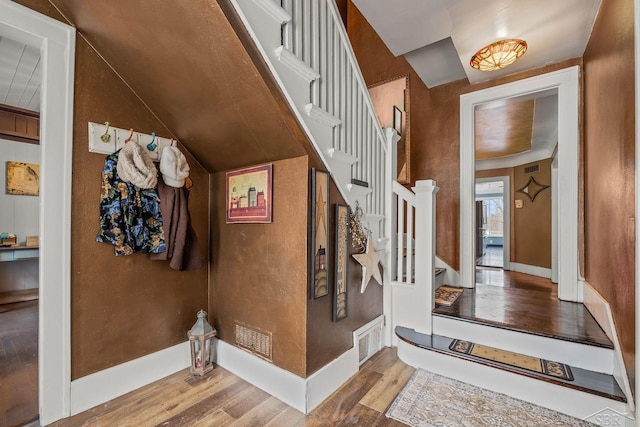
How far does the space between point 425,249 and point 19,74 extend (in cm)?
390

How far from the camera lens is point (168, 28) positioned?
51.1 inches

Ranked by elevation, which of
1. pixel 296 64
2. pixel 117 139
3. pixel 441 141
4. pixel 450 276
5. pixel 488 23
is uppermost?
pixel 488 23

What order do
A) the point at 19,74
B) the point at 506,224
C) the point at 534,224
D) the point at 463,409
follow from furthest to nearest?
the point at 506,224
the point at 534,224
the point at 19,74
the point at 463,409

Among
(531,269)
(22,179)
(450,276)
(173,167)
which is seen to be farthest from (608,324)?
(22,179)

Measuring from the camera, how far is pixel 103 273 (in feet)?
5.63

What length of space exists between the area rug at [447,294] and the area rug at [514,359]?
0.51 metres

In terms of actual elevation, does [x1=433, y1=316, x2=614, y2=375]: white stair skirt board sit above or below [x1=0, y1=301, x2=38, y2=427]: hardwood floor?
above

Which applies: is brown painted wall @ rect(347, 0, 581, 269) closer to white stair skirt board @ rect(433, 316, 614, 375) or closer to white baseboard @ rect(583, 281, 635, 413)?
white baseboard @ rect(583, 281, 635, 413)

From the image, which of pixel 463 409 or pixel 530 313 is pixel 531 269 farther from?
pixel 463 409

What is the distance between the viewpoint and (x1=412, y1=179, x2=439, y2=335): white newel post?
91.1 inches

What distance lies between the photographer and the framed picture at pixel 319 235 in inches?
65.6

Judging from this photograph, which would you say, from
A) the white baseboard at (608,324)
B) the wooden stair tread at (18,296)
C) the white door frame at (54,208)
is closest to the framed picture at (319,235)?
the white door frame at (54,208)

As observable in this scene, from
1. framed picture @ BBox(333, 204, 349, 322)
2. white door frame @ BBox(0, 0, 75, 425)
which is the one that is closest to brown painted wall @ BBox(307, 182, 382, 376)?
framed picture @ BBox(333, 204, 349, 322)

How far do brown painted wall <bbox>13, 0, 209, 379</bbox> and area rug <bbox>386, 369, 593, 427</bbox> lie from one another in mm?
1656
